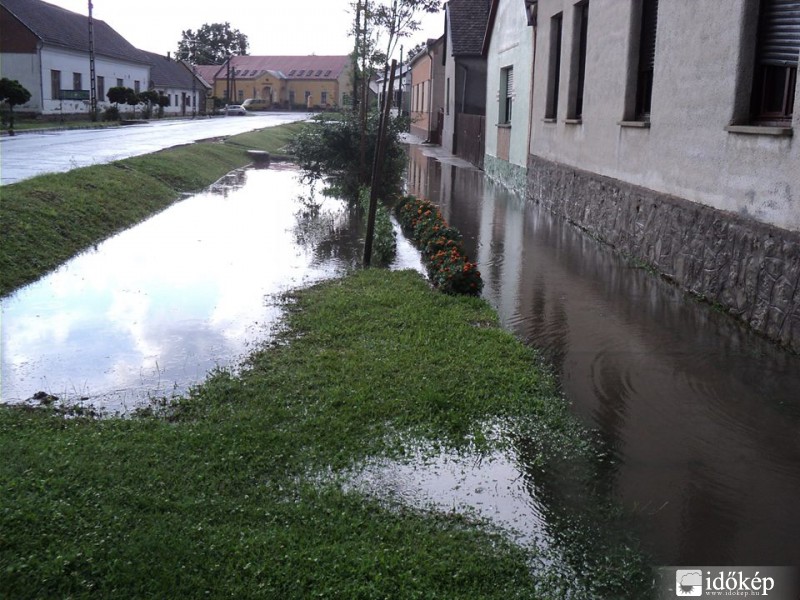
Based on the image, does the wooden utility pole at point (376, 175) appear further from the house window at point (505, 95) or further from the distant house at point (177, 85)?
the distant house at point (177, 85)

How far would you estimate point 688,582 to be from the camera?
352cm

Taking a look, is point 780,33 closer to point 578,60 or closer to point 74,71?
point 578,60

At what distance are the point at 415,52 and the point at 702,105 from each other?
40592 millimetres

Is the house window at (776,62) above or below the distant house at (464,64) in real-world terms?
below

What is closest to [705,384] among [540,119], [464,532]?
[464,532]

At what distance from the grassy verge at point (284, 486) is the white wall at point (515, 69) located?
1418cm

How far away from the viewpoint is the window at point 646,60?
1138cm

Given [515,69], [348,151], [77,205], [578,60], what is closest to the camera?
[77,205]

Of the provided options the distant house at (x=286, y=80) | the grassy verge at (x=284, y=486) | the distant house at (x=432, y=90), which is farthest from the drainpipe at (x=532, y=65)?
the distant house at (x=286, y=80)

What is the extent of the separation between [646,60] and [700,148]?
3.19 metres

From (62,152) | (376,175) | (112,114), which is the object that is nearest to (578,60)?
(376,175)

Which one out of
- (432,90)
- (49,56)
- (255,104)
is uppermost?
(49,56)

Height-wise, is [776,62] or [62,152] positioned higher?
[776,62]

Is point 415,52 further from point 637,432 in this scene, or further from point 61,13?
point 637,432
